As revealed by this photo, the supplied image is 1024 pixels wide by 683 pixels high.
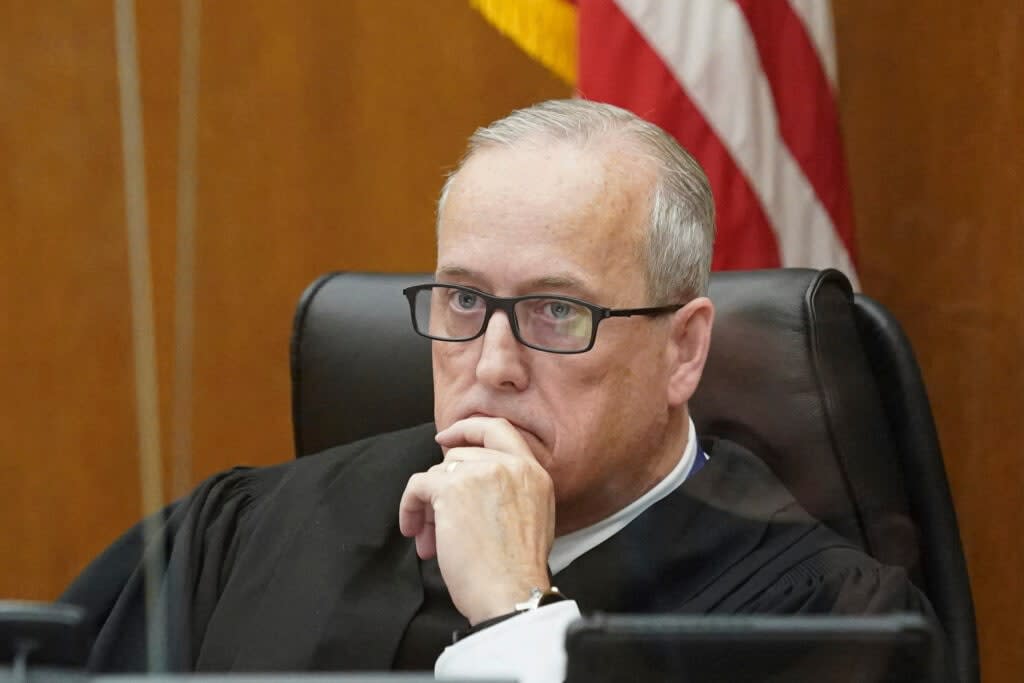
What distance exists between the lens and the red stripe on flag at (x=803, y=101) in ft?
6.55

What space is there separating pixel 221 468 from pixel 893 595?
961 mm

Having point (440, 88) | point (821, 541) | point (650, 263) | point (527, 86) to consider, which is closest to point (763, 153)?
point (527, 86)

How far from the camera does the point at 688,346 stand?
141 cm

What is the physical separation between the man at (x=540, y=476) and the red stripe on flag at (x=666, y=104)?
50 centimetres

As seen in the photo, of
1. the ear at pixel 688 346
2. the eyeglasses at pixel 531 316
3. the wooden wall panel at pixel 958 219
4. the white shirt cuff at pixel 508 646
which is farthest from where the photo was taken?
the wooden wall panel at pixel 958 219

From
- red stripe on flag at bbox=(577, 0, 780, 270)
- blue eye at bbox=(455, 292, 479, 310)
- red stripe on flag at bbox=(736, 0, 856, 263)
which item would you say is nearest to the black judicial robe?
blue eye at bbox=(455, 292, 479, 310)

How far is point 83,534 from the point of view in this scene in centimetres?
146

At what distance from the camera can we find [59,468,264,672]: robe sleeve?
2.70 ft

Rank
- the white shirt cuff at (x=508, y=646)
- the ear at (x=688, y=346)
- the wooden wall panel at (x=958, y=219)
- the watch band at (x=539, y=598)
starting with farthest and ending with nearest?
the wooden wall panel at (x=958, y=219) → the ear at (x=688, y=346) → the watch band at (x=539, y=598) → the white shirt cuff at (x=508, y=646)

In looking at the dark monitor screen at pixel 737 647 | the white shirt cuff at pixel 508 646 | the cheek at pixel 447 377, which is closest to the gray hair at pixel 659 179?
the cheek at pixel 447 377

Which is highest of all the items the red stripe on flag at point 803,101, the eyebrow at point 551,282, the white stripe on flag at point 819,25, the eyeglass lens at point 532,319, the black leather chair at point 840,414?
the white stripe on flag at point 819,25

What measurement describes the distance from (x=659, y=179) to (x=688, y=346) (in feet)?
0.63

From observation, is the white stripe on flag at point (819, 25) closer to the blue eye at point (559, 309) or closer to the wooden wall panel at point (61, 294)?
the blue eye at point (559, 309)

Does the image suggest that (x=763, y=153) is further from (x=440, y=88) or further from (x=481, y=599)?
(x=481, y=599)
